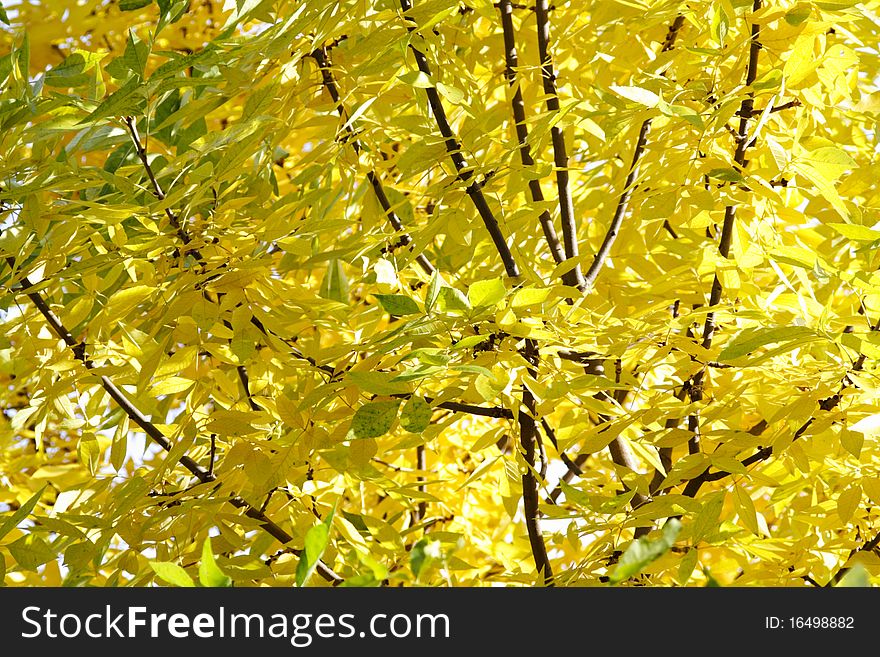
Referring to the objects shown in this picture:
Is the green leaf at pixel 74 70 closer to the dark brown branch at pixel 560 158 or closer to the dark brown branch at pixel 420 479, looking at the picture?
the dark brown branch at pixel 560 158

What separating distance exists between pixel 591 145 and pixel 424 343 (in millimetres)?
540

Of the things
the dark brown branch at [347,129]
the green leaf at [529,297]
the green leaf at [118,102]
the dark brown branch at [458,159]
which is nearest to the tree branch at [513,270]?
the dark brown branch at [458,159]

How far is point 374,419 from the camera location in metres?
0.78

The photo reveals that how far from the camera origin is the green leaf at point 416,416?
0.72 m

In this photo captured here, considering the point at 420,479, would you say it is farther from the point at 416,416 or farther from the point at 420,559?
the point at 420,559

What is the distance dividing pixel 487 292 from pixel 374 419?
0.17 metres

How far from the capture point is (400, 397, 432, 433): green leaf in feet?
2.37

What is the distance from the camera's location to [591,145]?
4.08ft

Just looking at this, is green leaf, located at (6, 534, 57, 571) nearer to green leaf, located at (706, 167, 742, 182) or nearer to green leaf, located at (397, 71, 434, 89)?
green leaf, located at (397, 71, 434, 89)

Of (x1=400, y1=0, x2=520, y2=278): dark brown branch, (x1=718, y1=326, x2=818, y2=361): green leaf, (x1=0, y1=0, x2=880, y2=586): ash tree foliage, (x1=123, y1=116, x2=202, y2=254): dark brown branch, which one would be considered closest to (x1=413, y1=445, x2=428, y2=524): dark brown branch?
(x1=0, y1=0, x2=880, y2=586): ash tree foliage

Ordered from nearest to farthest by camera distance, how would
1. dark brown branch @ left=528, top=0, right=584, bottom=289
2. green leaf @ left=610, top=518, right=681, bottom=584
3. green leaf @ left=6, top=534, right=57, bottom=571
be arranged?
1. green leaf @ left=610, top=518, right=681, bottom=584
2. green leaf @ left=6, top=534, right=57, bottom=571
3. dark brown branch @ left=528, top=0, right=584, bottom=289

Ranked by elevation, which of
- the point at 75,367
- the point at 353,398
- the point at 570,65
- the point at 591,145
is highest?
the point at 570,65
